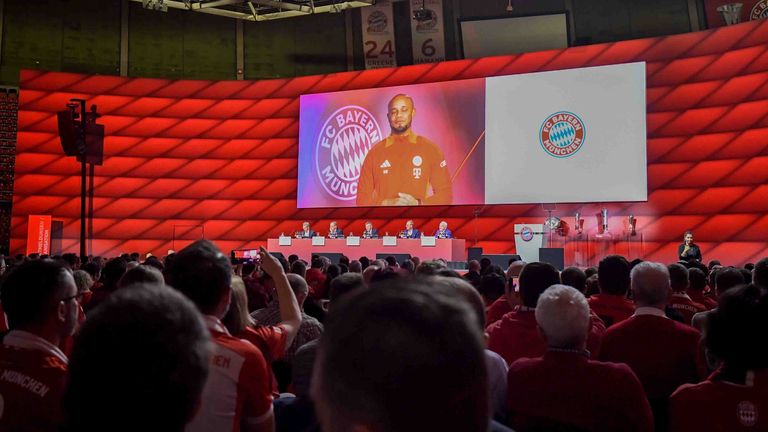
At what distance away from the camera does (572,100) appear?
12.9 m

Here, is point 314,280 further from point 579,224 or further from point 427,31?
point 427,31

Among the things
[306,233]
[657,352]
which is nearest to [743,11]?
[306,233]

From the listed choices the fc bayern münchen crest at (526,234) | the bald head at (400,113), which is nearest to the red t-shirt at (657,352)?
the fc bayern münchen crest at (526,234)

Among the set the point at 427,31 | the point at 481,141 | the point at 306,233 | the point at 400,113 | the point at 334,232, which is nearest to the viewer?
the point at 481,141

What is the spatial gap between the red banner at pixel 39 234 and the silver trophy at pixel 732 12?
14.5 metres

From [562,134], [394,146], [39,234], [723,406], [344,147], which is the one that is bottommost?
[723,406]

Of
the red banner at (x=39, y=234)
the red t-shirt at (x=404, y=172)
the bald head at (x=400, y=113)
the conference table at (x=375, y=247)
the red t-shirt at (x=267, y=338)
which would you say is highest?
the bald head at (x=400, y=113)

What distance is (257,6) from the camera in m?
16.8

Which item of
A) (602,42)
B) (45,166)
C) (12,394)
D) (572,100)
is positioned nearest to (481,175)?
(572,100)

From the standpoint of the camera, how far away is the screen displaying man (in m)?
14.3

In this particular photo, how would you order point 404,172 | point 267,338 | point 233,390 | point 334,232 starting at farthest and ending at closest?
point 404,172, point 334,232, point 267,338, point 233,390

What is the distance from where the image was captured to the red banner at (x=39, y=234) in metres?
14.7

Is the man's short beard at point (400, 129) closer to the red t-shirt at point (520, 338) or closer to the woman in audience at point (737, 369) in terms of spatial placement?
the red t-shirt at point (520, 338)

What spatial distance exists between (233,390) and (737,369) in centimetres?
132
